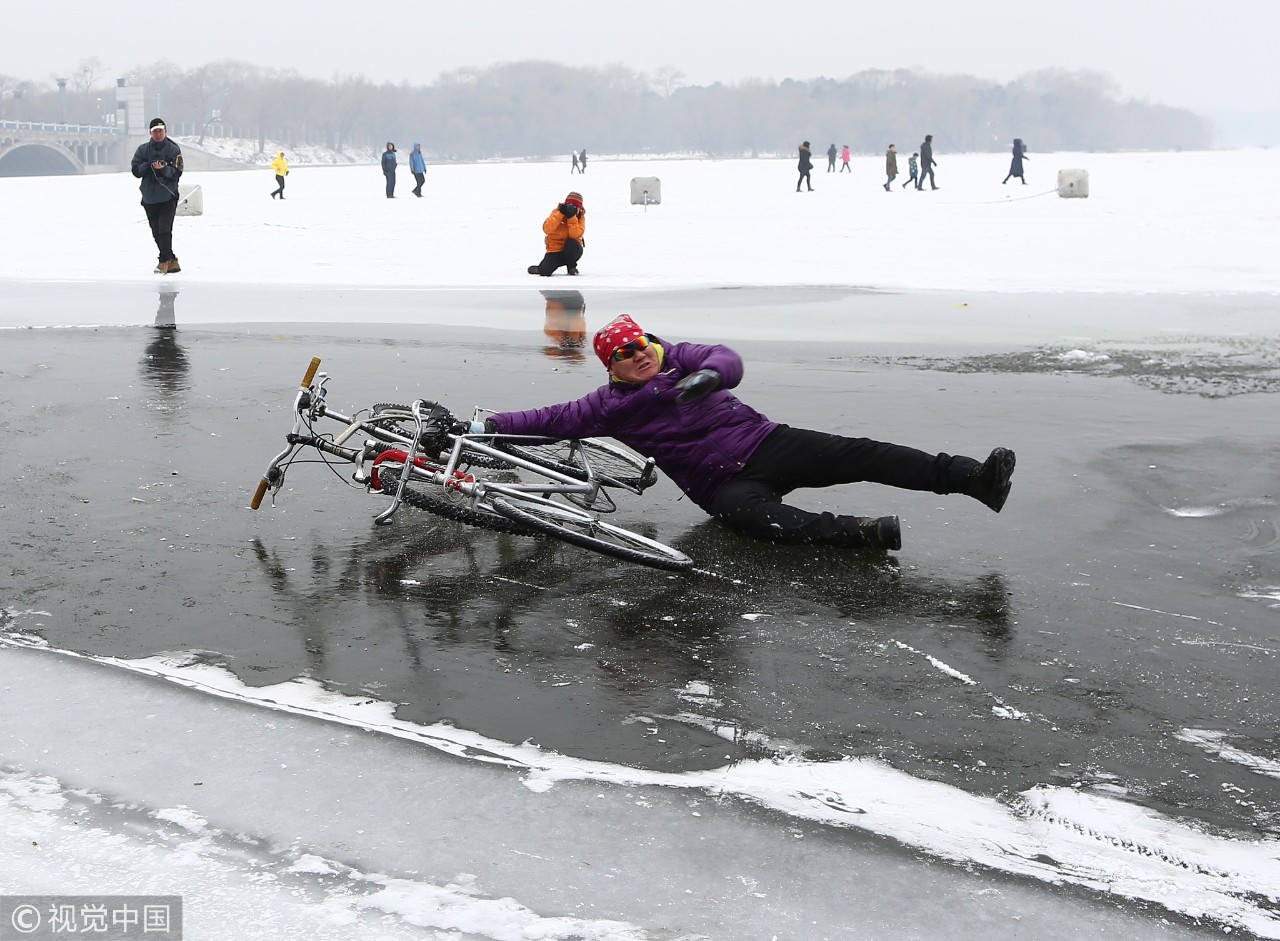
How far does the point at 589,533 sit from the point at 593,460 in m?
0.68

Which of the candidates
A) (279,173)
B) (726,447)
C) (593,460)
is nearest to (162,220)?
(593,460)

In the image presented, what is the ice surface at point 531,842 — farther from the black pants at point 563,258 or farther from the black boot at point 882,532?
the black pants at point 563,258

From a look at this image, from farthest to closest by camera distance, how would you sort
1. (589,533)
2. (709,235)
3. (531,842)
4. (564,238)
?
(709,235) < (564,238) < (589,533) < (531,842)

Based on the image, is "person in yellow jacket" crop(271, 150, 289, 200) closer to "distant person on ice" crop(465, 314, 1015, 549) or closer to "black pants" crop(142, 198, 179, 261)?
"black pants" crop(142, 198, 179, 261)

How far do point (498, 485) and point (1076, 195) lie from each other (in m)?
30.8

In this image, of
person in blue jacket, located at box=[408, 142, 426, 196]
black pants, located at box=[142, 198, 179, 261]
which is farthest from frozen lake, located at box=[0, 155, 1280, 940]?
person in blue jacket, located at box=[408, 142, 426, 196]

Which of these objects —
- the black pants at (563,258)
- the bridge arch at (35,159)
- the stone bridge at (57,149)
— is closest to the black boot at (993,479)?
the black pants at (563,258)

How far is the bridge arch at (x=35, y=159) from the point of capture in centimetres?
11581

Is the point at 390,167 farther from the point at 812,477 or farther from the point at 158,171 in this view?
the point at 812,477

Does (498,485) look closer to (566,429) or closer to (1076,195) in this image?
(566,429)

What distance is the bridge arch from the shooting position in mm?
115812

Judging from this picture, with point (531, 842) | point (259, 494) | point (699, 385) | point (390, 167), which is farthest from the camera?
point (390, 167)

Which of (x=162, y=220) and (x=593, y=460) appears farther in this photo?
(x=162, y=220)

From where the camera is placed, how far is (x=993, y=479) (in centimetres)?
562
